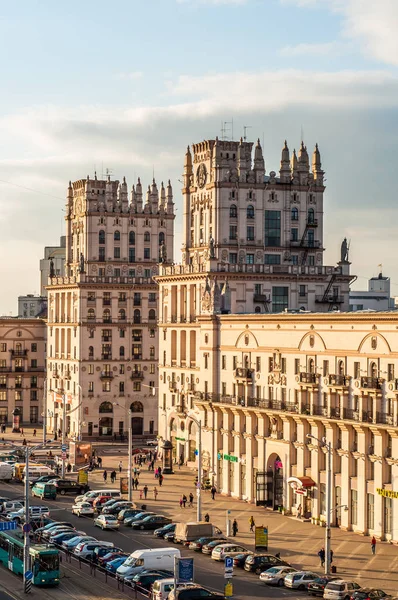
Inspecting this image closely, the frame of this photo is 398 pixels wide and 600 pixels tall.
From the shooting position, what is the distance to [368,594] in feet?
236

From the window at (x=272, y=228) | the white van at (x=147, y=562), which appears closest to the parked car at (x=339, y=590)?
the white van at (x=147, y=562)

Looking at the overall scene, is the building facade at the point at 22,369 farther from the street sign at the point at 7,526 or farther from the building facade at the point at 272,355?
the street sign at the point at 7,526

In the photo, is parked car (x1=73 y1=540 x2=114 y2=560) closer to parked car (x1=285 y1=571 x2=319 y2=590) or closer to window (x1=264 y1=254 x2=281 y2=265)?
parked car (x1=285 y1=571 x2=319 y2=590)

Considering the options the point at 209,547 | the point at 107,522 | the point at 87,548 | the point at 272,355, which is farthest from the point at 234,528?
the point at 272,355

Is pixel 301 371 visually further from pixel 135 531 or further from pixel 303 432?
pixel 135 531

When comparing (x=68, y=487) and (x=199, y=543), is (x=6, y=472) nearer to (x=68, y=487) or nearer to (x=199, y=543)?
(x=68, y=487)

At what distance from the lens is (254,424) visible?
114 metres

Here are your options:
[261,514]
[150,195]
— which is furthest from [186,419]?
[150,195]

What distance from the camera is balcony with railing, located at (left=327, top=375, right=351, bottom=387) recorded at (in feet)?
325

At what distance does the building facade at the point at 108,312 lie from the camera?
563 ft

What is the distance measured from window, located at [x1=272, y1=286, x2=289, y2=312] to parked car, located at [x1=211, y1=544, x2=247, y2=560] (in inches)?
2039

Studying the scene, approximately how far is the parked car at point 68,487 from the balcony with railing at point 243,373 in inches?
777

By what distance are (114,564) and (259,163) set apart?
68.1 meters

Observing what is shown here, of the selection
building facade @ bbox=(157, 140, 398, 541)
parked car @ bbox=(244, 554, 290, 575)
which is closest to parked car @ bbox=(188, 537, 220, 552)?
parked car @ bbox=(244, 554, 290, 575)
